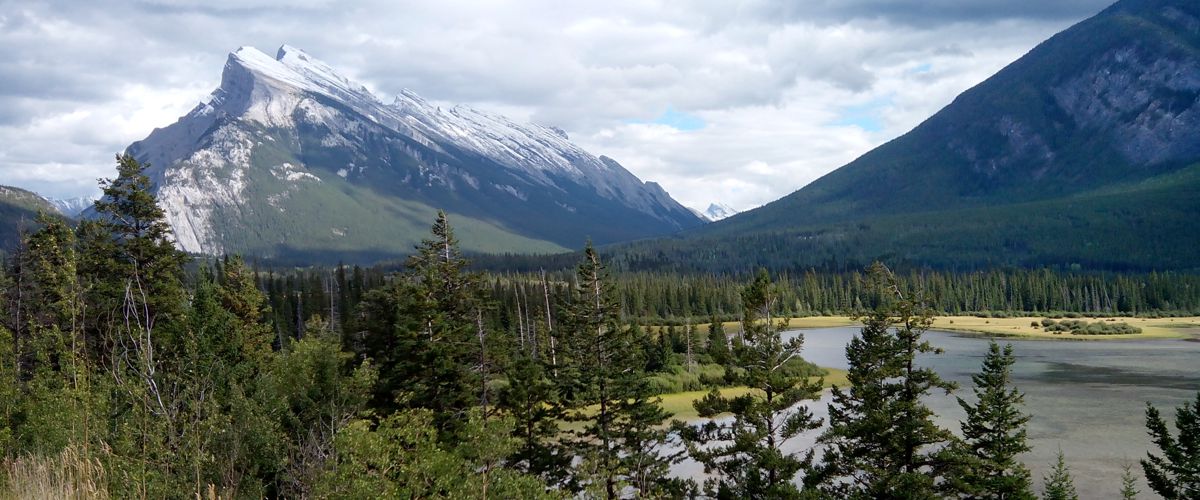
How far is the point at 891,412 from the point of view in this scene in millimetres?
31312

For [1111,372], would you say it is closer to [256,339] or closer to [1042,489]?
[1042,489]

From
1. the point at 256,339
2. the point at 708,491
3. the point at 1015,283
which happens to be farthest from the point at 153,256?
the point at 1015,283

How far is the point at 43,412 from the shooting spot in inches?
789

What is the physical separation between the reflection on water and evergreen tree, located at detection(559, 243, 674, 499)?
10.7 m

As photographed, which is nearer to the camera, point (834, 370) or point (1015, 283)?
point (834, 370)

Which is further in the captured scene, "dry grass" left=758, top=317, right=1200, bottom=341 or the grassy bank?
the grassy bank

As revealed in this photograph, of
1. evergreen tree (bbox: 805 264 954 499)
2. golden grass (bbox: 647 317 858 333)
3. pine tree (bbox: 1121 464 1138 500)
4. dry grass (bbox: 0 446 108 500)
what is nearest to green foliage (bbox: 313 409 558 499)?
dry grass (bbox: 0 446 108 500)

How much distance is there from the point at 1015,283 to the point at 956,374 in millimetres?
125879

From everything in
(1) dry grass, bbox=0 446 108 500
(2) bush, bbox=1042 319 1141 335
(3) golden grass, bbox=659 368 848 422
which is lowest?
(2) bush, bbox=1042 319 1141 335

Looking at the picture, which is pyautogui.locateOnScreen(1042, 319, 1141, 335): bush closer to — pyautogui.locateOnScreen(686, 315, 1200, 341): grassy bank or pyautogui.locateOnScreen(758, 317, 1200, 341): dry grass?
pyautogui.locateOnScreen(686, 315, 1200, 341): grassy bank

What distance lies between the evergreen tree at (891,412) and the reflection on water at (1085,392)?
7764 millimetres

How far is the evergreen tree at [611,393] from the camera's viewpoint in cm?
3897

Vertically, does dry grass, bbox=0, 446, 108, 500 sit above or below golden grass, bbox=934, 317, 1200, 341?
above

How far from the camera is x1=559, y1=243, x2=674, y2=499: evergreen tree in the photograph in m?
39.0
